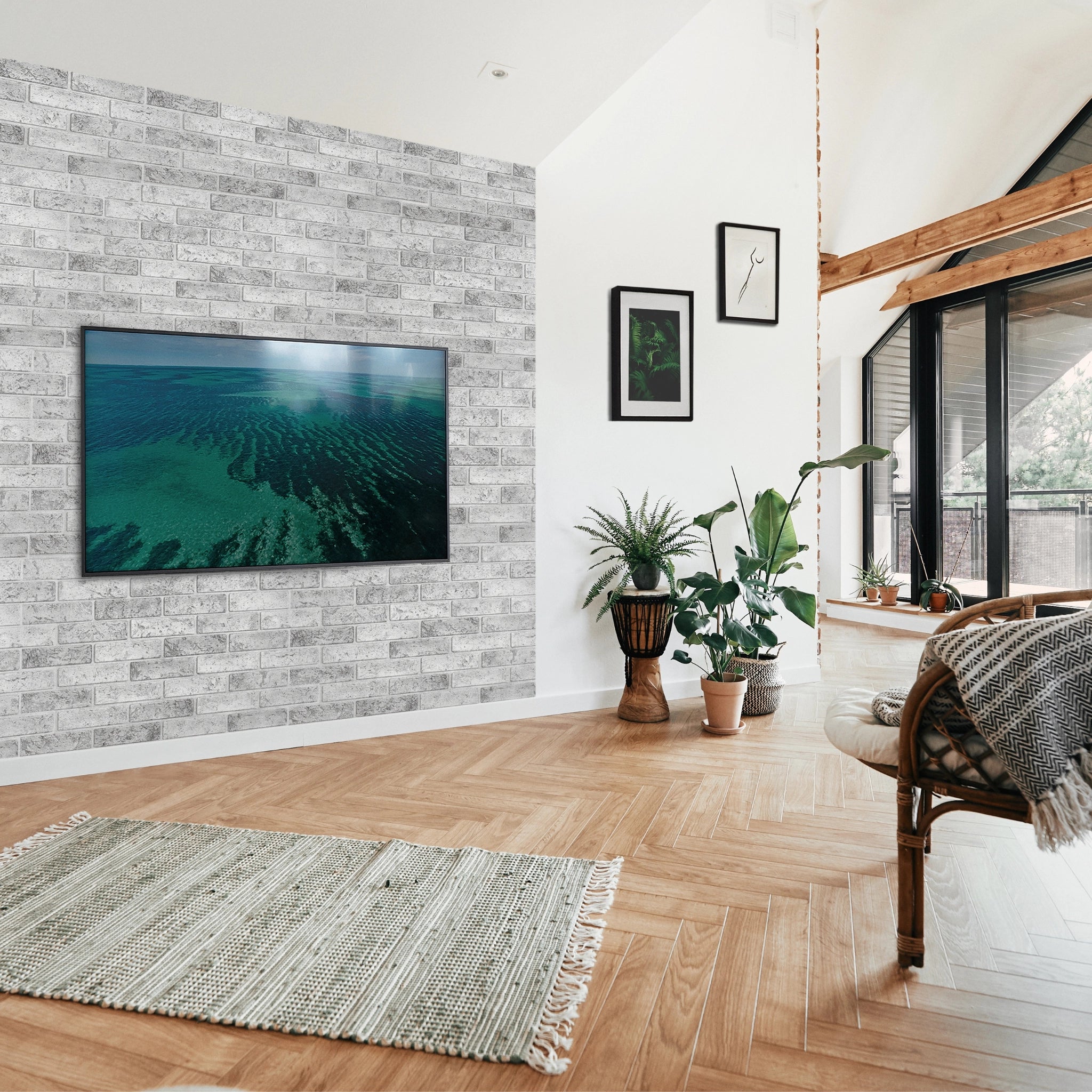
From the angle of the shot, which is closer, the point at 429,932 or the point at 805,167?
the point at 429,932

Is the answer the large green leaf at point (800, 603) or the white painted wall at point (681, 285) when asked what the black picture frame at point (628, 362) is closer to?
the white painted wall at point (681, 285)

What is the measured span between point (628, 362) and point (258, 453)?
5.78 ft

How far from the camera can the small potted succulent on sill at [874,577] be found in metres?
6.59

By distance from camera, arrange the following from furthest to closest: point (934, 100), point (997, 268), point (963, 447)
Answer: point (963, 447), point (997, 268), point (934, 100)

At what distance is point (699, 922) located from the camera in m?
1.79

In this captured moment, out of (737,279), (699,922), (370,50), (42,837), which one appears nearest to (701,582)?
(737,279)

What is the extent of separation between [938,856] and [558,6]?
273 cm

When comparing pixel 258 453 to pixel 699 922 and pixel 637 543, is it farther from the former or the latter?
pixel 699 922

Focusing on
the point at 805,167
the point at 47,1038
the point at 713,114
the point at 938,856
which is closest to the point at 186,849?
the point at 47,1038

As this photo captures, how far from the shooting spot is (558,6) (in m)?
2.44

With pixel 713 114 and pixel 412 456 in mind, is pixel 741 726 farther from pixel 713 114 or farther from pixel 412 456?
pixel 713 114

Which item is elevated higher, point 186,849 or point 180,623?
point 180,623

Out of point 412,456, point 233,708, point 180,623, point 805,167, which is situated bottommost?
point 233,708

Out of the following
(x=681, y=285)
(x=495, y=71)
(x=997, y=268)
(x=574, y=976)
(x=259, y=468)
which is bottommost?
(x=574, y=976)
